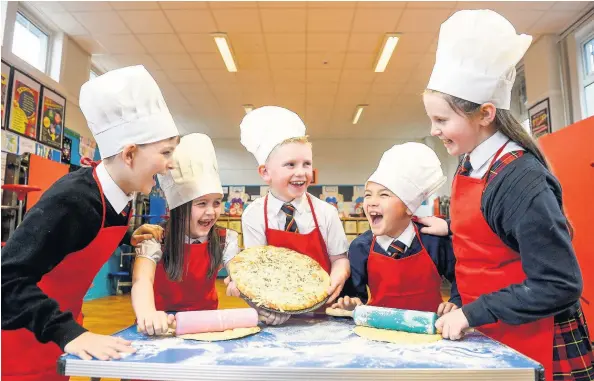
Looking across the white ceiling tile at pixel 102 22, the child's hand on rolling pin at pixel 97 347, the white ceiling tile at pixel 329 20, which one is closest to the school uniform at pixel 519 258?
the child's hand on rolling pin at pixel 97 347

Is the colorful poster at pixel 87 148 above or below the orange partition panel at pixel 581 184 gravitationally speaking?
above

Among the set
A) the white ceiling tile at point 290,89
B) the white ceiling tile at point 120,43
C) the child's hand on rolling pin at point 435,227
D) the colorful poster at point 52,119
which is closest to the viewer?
the child's hand on rolling pin at point 435,227

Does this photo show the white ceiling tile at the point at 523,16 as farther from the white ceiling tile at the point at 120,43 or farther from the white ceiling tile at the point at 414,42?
the white ceiling tile at the point at 120,43

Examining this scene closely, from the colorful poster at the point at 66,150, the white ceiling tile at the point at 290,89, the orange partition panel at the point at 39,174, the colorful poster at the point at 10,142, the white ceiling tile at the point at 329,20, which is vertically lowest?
the orange partition panel at the point at 39,174

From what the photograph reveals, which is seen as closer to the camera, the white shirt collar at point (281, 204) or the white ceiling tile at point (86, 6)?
the white shirt collar at point (281, 204)

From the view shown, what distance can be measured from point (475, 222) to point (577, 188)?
105 inches

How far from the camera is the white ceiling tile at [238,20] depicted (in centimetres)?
452

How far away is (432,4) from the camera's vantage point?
14.3 feet

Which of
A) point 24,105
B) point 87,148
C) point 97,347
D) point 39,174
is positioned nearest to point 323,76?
point 87,148

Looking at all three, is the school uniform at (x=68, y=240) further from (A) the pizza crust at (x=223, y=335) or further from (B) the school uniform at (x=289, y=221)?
(B) the school uniform at (x=289, y=221)

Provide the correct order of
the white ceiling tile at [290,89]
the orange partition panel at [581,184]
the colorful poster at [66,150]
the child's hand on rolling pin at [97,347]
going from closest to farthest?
the child's hand on rolling pin at [97,347] < the orange partition panel at [581,184] < the colorful poster at [66,150] < the white ceiling tile at [290,89]

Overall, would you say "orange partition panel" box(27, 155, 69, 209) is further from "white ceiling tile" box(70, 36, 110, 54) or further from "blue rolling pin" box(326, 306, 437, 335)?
"blue rolling pin" box(326, 306, 437, 335)

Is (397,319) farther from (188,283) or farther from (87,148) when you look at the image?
(87,148)

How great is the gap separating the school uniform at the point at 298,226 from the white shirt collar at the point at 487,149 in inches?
23.7
